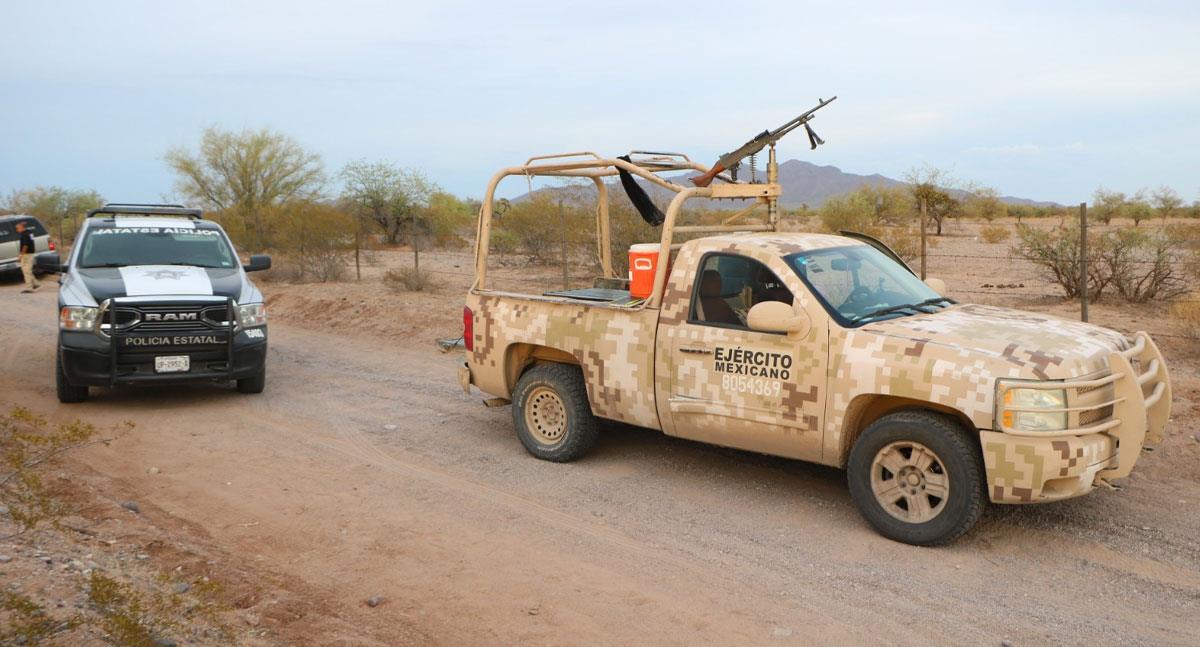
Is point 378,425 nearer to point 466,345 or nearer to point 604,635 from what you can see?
point 466,345

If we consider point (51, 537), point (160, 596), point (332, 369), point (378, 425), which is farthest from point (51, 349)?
point (160, 596)

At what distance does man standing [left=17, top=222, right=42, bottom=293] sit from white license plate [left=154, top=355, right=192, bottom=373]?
51.7 ft

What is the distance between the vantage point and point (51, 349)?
13453 mm

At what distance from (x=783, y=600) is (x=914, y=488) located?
1208 millimetres

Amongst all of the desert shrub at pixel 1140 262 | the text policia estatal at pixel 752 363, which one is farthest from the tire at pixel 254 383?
the desert shrub at pixel 1140 262

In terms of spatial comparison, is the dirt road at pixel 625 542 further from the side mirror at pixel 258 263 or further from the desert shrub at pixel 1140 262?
the desert shrub at pixel 1140 262

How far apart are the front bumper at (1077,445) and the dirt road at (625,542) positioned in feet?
1.52

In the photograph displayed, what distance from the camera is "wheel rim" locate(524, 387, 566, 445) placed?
299 inches

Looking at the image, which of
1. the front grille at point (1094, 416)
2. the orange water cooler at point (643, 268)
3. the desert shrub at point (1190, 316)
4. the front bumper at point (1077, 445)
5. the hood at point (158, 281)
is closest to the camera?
the front bumper at point (1077, 445)

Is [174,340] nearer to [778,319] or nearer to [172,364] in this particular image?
[172,364]

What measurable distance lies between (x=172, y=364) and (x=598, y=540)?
18.3 ft

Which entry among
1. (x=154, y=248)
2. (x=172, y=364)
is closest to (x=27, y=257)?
(x=154, y=248)

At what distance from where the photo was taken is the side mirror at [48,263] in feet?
32.4

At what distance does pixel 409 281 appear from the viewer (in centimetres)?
→ 1947
